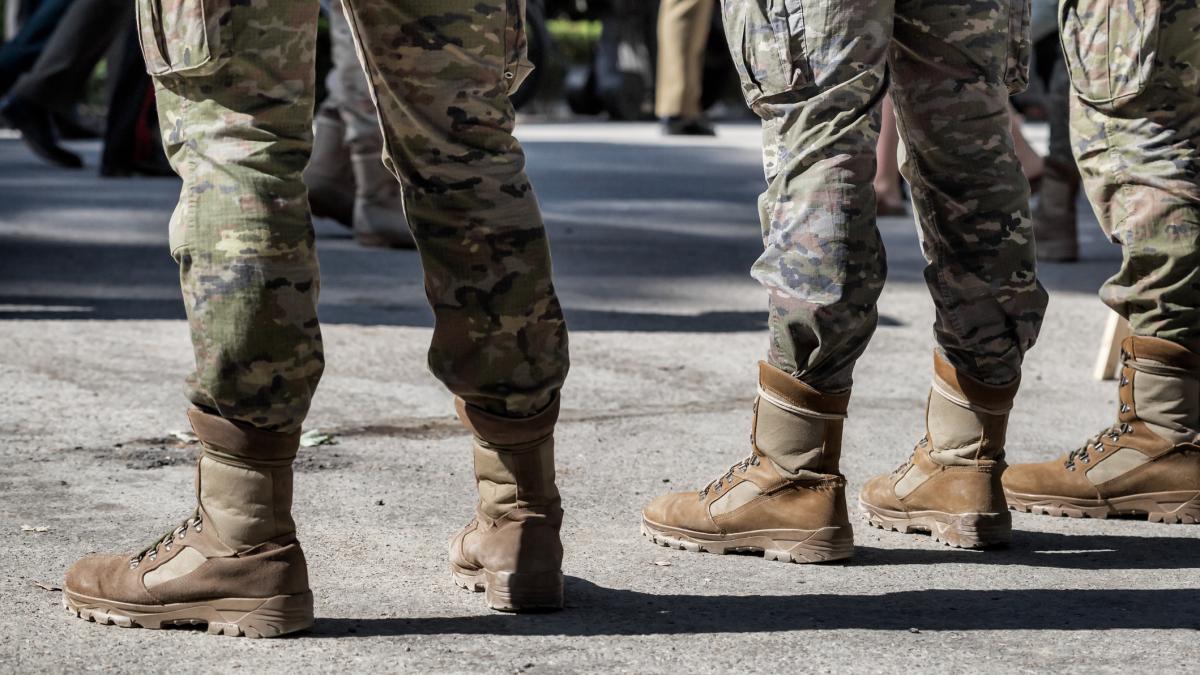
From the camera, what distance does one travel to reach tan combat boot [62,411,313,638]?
2.29 metres

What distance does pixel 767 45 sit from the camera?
8.99 ft

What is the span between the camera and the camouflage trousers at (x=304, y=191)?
87.0 inches

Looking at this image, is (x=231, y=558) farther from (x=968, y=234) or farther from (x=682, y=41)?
(x=682, y=41)

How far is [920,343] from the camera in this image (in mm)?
5047

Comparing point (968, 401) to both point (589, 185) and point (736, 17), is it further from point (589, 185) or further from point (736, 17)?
point (589, 185)

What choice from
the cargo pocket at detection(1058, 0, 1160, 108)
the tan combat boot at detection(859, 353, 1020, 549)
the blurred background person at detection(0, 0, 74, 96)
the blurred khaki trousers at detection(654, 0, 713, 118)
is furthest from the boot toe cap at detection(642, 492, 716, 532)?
the blurred khaki trousers at detection(654, 0, 713, 118)

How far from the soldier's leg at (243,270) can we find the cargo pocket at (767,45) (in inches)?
31.4

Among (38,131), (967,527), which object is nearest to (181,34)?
(967,527)

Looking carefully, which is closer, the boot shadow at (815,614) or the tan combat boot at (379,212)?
the boot shadow at (815,614)

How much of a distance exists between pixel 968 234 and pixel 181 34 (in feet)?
4.42

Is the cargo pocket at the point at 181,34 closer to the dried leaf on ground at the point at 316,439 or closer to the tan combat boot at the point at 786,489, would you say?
the tan combat boot at the point at 786,489

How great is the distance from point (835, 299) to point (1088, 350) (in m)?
2.58

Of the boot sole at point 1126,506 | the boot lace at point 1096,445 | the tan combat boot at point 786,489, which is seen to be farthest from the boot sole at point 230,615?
the boot lace at point 1096,445

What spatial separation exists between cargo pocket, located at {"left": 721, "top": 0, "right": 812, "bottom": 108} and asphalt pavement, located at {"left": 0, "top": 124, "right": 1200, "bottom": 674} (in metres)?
0.77
